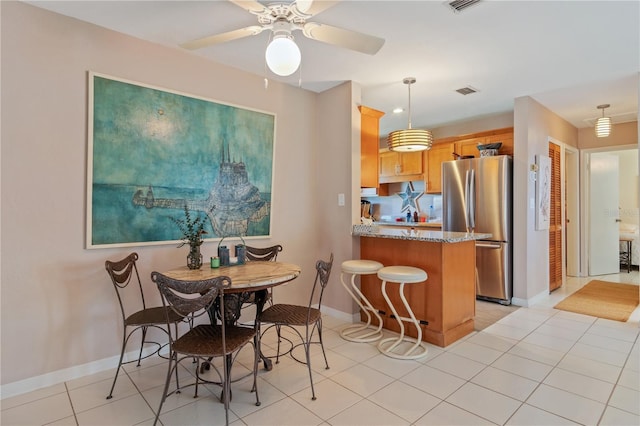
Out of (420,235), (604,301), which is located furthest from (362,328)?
(604,301)

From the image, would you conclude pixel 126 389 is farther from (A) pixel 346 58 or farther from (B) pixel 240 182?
(A) pixel 346 58

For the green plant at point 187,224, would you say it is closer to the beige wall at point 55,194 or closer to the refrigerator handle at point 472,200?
the beige wall at point 55,194

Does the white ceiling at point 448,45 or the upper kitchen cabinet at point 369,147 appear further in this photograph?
the upper kitchen cabinet at point 369,147

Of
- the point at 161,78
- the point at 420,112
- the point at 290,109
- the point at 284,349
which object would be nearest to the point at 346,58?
the point at 290,109

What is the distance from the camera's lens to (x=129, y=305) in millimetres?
2656

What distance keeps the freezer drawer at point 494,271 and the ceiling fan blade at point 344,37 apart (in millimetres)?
3186

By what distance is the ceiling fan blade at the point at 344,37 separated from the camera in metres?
1.90

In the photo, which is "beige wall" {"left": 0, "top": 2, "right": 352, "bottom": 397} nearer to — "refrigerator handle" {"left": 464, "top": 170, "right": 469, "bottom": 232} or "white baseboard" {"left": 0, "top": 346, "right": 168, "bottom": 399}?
"white baseboard" {"left": 0, "top": 346, "right": 168, "bottom": 399}

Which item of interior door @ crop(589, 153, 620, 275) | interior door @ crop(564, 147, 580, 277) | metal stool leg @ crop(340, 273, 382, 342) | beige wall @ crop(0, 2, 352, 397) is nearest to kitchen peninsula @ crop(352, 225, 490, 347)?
metal stool leg @ crop(340, 273, 382, 342)

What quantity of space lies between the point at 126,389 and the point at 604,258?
7.06 metres

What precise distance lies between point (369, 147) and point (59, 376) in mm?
3392

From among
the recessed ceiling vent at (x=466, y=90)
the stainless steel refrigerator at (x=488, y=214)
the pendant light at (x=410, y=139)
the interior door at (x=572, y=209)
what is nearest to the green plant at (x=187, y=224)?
the pendant light at (x=410, y=139)

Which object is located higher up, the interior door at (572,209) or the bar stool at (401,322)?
the interior door at (572,209)

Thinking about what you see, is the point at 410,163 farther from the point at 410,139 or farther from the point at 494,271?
the point at 410,139
